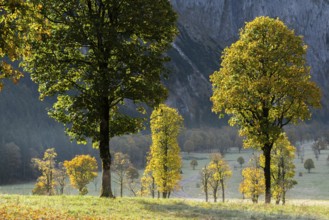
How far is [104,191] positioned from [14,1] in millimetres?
16801

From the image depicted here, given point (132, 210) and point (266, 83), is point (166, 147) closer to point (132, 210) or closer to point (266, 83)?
point (266, 83)

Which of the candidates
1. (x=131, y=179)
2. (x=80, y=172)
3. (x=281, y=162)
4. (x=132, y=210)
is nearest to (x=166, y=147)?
(x=281, y=162)

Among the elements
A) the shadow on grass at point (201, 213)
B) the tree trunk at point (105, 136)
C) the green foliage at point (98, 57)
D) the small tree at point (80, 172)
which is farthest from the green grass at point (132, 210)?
the small tree at point (80, 172)

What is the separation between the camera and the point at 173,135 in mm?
61656

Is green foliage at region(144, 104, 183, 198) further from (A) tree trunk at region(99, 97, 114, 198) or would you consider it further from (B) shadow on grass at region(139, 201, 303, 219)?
(B) shadow on grass at region(139, 201, 303, 219)

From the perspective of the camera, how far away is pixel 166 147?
6231cm

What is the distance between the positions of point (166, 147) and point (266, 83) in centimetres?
3172

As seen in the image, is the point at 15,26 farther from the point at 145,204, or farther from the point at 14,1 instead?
the point at 145,204

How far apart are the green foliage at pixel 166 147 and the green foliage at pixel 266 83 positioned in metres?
25.8

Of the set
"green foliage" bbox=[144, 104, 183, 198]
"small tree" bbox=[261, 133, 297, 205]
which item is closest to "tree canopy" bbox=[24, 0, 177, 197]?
"green foliage" bbox=[144, 104, 183, 198]

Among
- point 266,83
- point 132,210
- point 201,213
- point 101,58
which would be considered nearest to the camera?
point 132,210

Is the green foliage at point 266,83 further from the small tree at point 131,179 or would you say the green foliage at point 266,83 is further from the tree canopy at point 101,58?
the small tree at point 131,179

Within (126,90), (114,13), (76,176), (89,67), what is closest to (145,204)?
(126,90)

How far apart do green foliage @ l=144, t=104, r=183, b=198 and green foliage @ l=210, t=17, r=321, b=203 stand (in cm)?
2581
